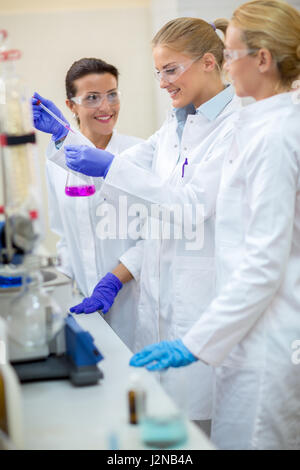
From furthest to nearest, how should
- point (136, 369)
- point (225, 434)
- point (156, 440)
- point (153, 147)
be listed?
point (153, 147) → point (225, 434) → point (136, 369) → point (156, 440)

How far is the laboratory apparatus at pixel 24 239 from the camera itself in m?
1.35

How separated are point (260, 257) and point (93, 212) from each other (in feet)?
3.90

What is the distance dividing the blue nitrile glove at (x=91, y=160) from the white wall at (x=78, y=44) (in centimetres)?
268

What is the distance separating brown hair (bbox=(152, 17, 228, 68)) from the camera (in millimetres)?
2080

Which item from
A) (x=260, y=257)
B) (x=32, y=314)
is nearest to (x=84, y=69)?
(x=260, y=257)

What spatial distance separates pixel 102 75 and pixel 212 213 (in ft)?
3.19

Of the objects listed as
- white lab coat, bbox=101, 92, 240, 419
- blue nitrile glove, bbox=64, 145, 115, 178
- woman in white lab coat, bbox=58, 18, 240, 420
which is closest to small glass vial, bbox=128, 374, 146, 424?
white lab coat, bbox=101, 92, 240, 419

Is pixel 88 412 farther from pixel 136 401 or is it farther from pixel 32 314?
pixel 32 314

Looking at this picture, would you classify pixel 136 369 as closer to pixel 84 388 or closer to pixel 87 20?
pixel 84 388

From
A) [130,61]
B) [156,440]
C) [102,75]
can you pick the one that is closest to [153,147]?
[102,75]

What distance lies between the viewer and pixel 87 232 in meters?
2.60

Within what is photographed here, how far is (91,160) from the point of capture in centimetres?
203

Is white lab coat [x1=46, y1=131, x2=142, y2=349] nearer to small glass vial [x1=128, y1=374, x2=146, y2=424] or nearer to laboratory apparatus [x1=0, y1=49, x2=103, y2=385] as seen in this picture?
laboratory apparatus [x1=0, y1=49, x2=103, y2=385]

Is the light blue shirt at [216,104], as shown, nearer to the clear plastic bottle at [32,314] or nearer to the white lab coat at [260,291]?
the white lab coat at [260,291]
